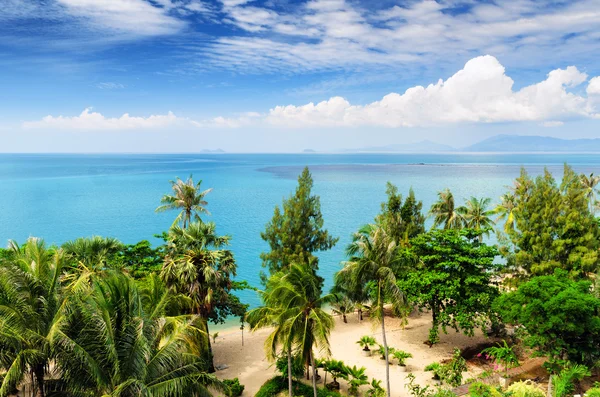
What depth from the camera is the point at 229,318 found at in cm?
3422

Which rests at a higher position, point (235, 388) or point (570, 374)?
point (570, 374)

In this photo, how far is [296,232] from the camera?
95.9 feet

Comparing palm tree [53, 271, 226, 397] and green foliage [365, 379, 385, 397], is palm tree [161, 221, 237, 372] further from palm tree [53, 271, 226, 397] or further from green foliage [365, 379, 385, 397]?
green foliage [365, 379, 385, 397]

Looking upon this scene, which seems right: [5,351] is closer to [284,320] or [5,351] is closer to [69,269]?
[284,320]

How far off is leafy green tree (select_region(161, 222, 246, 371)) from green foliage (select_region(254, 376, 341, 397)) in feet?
11.2

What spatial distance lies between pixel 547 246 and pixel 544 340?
10254mm

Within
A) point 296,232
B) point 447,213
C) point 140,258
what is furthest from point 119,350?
point 447,213

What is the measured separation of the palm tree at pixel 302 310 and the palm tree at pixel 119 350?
15.6 ft

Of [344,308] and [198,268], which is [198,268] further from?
[344,308]

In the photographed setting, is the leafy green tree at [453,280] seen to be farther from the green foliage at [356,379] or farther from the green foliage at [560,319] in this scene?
the green foliage at [356,379]

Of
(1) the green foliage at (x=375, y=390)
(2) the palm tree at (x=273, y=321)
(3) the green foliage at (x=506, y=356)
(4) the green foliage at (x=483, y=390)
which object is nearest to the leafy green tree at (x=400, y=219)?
(3) the green foliage at (x=506, y=356)

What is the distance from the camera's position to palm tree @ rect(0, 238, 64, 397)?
10.9 m

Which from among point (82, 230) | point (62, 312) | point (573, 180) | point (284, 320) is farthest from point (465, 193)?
point (62, 312)

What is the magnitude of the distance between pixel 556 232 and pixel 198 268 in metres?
22.5
